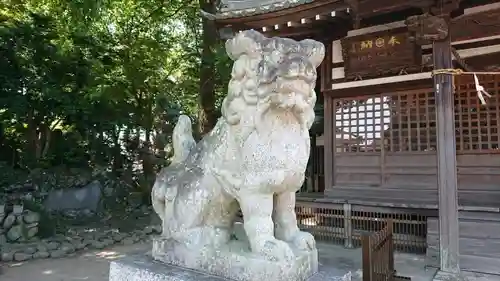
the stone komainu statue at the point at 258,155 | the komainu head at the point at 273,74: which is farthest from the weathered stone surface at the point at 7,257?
the komainu head at the point at 273,74

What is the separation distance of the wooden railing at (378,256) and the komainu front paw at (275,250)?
1.13 meters

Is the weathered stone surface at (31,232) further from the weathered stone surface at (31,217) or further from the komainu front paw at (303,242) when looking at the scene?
the komainu front paw at (303,242)

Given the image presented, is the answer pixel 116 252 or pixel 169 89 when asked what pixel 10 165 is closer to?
pixel 169 89

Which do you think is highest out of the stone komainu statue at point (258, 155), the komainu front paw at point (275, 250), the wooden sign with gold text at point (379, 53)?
the wooden sign with gold text at point (379, 53)

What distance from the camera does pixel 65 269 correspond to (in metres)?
6.39

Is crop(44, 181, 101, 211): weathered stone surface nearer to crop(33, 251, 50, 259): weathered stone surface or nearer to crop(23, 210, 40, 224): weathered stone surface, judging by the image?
crop(23, 210, 40, 224): weathered stone surface

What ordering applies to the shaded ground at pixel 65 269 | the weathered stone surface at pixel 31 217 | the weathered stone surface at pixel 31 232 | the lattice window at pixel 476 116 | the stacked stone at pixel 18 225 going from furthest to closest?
the weathered stone surface at pixel 31 217 → the weathered stone surface at pixel 31 232 → the stacked stone at pixel 18 225 → the lattice window at pixel 476 116 → the shaded ground at pixel 65 269

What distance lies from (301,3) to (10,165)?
10.9 m

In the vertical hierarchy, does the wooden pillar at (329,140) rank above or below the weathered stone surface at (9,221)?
above

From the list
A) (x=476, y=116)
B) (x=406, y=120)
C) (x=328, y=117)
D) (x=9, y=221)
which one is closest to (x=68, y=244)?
(x=9, y=221)

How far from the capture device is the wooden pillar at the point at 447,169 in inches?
195

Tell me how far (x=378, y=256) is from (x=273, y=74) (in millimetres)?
2140

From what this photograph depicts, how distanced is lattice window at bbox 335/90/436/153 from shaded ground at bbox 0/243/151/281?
4138mm

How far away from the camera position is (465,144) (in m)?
6.54
